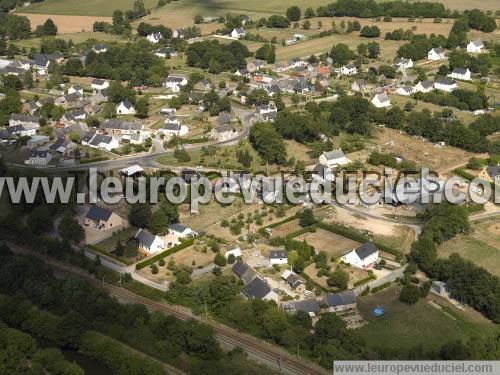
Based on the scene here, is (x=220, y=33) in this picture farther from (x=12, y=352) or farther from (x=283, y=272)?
(x=12, y=352)

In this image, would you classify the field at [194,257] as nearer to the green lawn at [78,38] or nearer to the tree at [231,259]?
the tree at [231,259]

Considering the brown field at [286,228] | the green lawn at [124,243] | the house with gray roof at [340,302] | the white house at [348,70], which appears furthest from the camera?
the white house at [348,70]

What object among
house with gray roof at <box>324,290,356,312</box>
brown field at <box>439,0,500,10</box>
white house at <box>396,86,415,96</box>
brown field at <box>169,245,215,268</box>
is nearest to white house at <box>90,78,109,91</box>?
white house at <box>396,86,415,96</box>

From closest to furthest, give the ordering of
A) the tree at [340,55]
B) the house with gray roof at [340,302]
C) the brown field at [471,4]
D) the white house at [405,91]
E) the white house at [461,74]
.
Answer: the house with gray roof at [340,302] < the white house at [405,91] < the white house at [461,74] < the tree at [340,55] < the brown field at [471,4]

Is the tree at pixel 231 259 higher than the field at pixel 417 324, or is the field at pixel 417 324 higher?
the tree at pixel 231 259

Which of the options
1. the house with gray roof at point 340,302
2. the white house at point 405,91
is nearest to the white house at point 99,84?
the white house at point 405,91

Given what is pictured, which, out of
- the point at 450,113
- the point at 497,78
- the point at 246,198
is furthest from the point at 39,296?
the point at 497,78
